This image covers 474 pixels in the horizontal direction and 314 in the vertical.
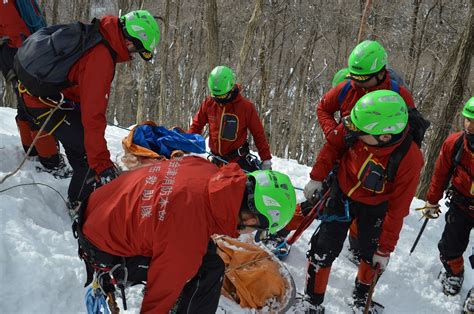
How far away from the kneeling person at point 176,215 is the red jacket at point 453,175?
8.22ft

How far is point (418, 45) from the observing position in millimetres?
15547

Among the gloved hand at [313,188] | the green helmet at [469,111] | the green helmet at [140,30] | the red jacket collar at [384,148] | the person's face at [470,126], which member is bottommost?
the gloved hand at [313,188]

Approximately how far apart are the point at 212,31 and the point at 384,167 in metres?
6.35

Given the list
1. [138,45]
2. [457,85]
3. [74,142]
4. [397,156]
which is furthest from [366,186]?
[457,85]

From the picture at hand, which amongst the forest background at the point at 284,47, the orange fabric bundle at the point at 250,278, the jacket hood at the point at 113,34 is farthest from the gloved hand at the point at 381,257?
the forest background at the point at 284,47

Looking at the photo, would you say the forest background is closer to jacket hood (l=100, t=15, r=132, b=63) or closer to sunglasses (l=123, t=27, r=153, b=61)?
sunglasses (l=123, t=27, r=153, b=61)

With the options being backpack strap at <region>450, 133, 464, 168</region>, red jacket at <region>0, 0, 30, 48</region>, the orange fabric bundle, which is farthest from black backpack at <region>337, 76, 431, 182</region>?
red jacket at <region>0, 0, 30, 48</region>

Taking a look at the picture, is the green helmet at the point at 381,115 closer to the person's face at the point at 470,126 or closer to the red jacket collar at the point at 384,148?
the red jacket collar at the point at 384,148

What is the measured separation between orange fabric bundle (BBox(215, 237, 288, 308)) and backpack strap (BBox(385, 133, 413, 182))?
1.34 m

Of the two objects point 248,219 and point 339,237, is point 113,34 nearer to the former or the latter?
point 248,219

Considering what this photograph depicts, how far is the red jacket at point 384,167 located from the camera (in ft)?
10.1

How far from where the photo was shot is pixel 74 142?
369cm

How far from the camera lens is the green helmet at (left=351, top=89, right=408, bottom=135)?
293cm

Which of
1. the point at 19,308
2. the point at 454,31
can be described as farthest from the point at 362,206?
the point at 454,31
